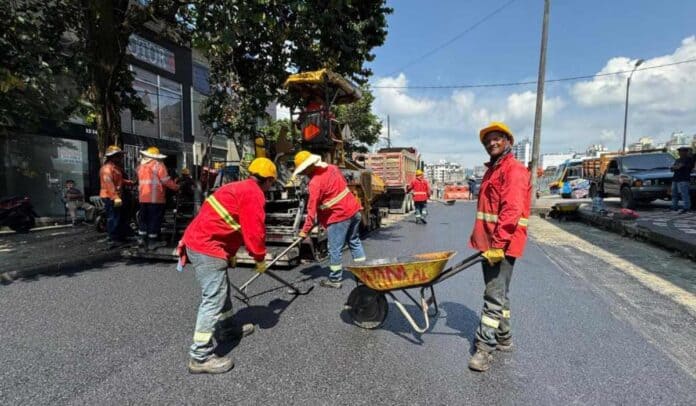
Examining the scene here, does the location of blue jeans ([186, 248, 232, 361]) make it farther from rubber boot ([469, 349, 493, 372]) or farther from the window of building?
the window of building

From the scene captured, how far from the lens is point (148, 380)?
9.03 ft

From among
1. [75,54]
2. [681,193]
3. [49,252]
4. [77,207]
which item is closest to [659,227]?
[681,193]

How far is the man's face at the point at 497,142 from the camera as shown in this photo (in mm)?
3054

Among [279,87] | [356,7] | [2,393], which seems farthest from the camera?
[279,87]

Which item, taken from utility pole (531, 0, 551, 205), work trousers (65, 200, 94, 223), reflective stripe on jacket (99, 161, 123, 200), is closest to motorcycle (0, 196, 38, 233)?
work trousers (65, 200, 94, 223)

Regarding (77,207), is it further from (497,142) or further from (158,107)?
(497,142)

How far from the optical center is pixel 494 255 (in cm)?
287

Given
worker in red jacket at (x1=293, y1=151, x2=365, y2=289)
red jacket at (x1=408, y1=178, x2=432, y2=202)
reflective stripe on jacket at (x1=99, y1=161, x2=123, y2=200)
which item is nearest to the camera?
worker in red jacket at (x1=293, y1=151, x2=365, y2=289)

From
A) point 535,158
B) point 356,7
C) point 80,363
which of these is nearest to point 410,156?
point 535,158

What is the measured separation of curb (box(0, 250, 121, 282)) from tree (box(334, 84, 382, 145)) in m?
18.9

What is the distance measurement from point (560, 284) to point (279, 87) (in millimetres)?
7992

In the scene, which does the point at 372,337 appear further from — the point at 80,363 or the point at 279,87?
the point at 279,87

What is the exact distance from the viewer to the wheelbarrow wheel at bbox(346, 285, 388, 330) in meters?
3.64

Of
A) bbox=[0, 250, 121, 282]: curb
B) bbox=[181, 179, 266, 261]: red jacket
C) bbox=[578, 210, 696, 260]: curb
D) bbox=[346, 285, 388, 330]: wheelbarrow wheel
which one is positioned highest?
bbox=[181, 179, 266, 261]: red jacket
